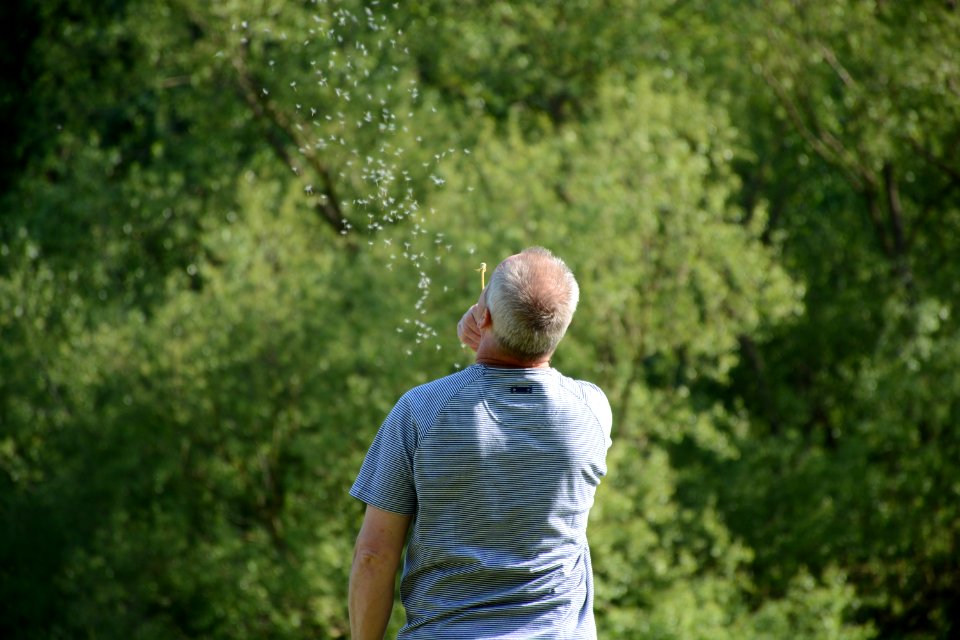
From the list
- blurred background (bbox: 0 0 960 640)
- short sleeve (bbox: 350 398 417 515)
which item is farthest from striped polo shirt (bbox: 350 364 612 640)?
blurred background (bbox: 0 0 960 640)

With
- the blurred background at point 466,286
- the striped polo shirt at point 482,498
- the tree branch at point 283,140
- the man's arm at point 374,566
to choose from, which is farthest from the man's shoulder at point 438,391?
the tree branch at point 283,140

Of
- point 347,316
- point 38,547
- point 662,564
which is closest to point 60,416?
point 38,547

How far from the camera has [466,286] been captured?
25.4 ft

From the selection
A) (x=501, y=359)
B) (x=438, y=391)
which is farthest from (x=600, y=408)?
(x=438, y=391)

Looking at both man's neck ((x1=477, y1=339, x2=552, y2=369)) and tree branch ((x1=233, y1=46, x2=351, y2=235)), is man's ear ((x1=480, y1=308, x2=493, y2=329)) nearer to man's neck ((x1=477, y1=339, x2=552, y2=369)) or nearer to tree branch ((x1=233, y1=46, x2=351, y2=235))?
man's neck ((x1=477, y1=339, x2=552, y2=369))

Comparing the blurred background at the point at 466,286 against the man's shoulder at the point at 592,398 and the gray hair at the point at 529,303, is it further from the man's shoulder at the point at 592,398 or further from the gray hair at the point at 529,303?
the gray hair at the point at 529,303

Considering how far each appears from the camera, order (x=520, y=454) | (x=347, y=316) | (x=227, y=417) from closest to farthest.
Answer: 1. (x=520, y=454)
2. (x=347, y=316)
3. (x=227, y=417)

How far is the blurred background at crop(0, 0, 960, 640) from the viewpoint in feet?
26.6

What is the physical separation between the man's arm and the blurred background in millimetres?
4686

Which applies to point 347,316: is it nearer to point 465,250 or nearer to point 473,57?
point 465,250

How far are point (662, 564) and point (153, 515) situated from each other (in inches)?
161

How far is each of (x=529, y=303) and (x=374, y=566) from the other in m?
0.56

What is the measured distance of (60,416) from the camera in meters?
9.95

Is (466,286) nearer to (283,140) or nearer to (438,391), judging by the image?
(283,140)
